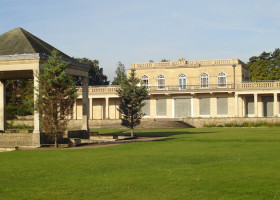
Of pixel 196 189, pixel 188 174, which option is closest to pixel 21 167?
pixel 188 174

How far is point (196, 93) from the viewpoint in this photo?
66.2 metres

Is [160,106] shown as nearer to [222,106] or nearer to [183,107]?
[183,107]

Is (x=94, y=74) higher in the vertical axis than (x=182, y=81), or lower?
higher

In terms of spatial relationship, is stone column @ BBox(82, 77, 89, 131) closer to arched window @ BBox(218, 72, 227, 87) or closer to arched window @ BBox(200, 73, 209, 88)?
arched window @ BBox(218, 72, 227, 87)

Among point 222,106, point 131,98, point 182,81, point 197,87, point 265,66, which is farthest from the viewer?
point 265,66

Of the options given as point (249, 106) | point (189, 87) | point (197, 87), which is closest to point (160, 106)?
point (189, 87)

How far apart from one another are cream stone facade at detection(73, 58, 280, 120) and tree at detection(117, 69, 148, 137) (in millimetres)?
28303

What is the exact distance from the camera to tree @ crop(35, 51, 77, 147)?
2605cm

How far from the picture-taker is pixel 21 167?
1650 centimetres

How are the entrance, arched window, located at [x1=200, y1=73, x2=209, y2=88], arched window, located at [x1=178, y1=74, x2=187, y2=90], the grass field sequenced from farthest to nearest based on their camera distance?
1. arched window, located at [x1=178, y1=74, x2=187, y2=90]
2. the entrance
3. arched window, located at [x1=200, y1=73, x2=209, y2=88]
4. the grass field

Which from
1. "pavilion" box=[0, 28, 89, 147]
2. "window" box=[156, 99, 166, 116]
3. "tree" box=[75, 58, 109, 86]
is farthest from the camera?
"tree" box=[75, 58, 109, 86]

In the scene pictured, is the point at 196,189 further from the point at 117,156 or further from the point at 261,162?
the point at 117,156

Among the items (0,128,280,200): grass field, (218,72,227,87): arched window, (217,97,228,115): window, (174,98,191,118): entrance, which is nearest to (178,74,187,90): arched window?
(174,98,191,118): entrance

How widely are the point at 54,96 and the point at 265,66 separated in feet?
227
